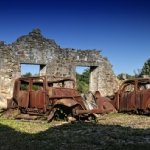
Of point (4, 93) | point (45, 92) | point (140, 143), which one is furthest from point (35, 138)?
point (4, 93)

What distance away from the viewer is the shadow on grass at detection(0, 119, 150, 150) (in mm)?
4742

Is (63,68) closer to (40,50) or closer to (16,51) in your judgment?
(40,50)

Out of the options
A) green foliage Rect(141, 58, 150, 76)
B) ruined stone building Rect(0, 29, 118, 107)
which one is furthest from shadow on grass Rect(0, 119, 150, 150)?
green foliage Rect(141, 58, 150, 76)

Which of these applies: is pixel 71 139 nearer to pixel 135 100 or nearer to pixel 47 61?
pixel 135 100

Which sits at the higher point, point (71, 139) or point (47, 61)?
point (47, 61)

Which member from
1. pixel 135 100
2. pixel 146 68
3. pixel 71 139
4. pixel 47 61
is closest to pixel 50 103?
pixel 71 139

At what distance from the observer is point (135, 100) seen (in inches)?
398

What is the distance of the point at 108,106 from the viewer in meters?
10.6

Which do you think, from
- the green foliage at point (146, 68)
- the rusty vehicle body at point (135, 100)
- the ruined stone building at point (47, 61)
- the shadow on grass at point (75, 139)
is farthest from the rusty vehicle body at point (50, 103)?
the green foliage at point (146, 68)

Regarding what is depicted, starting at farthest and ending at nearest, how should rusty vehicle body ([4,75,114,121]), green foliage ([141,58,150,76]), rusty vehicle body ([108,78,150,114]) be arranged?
green foliage ([141,58,150,76]), rusty vehicle body ([108,78,150,114]), rusty vehicle body ([4,75,114,121])

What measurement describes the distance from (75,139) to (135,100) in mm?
5322

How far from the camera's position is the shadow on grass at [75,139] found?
474cm

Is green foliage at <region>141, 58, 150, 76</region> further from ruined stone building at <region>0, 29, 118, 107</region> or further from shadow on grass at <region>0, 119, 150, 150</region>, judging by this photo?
shadow on grass at <region>0, 119, 150, 150</region>

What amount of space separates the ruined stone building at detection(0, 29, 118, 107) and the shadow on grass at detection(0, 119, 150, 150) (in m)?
7.65
